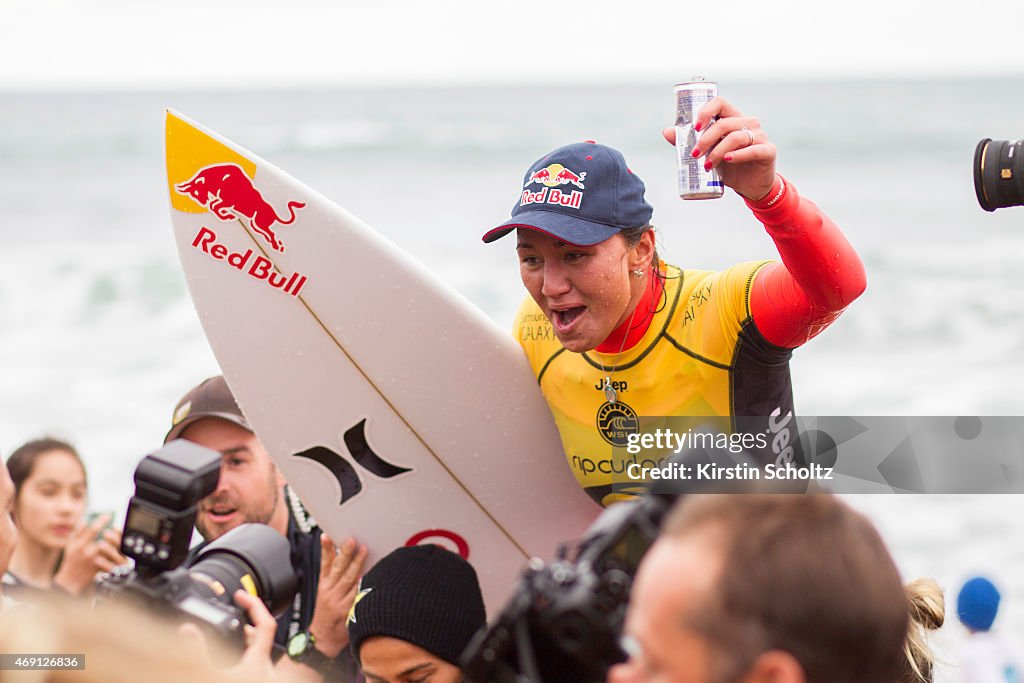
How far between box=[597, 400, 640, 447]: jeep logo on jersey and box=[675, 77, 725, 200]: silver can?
61cm

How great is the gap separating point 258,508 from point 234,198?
0.92 m

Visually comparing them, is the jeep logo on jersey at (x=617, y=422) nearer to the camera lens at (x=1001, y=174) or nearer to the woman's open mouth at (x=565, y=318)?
the woman's open mouth at (x=565, y=318)

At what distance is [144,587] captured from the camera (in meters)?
1.74

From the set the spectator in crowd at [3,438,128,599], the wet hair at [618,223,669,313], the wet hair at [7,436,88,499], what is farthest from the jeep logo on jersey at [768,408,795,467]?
the wet hair at [7,436,88,499]

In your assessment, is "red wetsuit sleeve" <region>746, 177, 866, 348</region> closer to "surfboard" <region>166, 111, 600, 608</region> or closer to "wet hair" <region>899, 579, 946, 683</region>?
"wet hair" <region>899, 579, 946, 683</region>

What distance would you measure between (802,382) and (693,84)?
817 cm

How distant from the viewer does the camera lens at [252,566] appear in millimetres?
2080

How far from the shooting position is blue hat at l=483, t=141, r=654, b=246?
2701mm

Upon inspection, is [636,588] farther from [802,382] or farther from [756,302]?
[802,382]

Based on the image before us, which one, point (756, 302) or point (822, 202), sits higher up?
point (822, 202)

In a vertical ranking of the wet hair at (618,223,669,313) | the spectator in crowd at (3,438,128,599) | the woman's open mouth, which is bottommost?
the spectator in crowd at (3,438,128,599)

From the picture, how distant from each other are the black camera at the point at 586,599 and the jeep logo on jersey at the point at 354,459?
6.72ft

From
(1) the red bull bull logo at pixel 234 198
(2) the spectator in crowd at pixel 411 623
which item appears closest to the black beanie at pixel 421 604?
(2) the spectator in crowd at pixel 411 623

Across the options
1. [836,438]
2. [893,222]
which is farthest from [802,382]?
[836,438]
